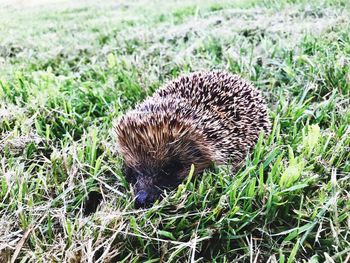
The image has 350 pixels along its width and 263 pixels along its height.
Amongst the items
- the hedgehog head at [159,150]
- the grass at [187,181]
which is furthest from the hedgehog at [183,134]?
the grass at [187,181]

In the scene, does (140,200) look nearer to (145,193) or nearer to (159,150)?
(145,193)

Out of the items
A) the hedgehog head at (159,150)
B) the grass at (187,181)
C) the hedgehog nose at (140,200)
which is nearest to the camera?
the grass at (187,181)

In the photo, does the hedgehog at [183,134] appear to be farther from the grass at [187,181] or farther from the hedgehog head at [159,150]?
the grass at [187,181]

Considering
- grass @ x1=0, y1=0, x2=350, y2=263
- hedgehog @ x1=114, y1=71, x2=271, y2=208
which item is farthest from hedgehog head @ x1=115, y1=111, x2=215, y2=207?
grass @ x1=0, y1=0, x2=350, y2=263

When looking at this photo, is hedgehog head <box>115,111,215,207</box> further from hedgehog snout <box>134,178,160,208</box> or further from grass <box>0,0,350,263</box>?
grass <box>0,0,350,263</box>

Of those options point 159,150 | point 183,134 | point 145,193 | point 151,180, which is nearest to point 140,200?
point 145,193

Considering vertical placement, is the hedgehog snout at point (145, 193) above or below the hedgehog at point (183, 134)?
below

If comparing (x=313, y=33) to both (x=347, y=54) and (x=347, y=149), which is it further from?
(x=347, y=149)
